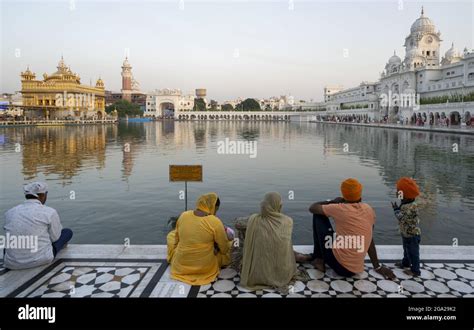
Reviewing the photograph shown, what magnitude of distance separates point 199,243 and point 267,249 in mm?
720

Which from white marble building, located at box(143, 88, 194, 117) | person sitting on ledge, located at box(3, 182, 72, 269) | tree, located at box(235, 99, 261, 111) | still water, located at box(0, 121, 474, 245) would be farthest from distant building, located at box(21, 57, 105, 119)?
person sitting on ledge, located at box(3, 182, 72, 269)

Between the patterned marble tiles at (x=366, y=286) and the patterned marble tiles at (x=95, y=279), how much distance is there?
0.63 meters

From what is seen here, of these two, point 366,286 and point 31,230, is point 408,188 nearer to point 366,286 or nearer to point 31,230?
point 366,286

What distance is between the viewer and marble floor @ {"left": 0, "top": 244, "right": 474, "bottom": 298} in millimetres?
3676

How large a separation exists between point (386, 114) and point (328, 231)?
5882 centimetres

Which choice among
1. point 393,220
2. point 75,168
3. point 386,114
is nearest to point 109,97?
point 386,114

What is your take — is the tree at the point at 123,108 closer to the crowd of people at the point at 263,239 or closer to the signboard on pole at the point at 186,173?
the signboard on pole at the point at 186,173

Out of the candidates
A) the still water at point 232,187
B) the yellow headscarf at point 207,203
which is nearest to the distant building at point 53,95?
the still water at point 232,187

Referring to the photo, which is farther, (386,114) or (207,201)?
(386,114)

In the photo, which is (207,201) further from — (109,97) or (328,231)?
(109,97)

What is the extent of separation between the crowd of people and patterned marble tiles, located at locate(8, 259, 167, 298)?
22 cm

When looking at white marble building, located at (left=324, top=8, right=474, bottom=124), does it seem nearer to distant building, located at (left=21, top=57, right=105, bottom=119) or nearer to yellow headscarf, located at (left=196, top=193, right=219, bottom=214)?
yellow headscarf, located at (left=196, top=193, right=219, bottom=214)
